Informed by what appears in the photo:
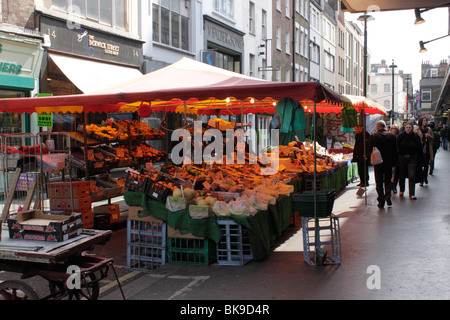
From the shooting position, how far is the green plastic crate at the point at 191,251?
6.88 meters

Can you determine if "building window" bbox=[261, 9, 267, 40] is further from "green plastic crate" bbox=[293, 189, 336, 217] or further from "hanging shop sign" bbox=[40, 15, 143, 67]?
"green plastic crate" bbox=[293, 189, 336, 217]

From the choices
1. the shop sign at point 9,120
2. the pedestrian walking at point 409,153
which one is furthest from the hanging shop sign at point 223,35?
the pedestrian walking at point 409,153

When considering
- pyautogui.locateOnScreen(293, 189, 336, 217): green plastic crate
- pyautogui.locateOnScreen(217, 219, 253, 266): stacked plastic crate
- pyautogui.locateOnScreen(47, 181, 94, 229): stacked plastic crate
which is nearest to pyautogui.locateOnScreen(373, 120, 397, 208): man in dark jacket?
pyautogui.locateOnScreen(293, 189, 336, 217): green plastic crate

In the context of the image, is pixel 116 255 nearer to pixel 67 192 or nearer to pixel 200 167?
pixel 67 192

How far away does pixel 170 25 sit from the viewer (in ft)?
65.3

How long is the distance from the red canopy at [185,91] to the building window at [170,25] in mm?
10383

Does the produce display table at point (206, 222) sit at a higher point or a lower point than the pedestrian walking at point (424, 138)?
lower

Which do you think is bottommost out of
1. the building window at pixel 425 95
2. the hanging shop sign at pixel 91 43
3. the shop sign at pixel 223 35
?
the hanging shop sign at pixel 91 43

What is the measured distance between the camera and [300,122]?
24.7 feet

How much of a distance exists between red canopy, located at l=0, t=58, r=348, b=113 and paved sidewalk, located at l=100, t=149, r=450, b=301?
2376mm

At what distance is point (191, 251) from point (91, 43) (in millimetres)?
10311

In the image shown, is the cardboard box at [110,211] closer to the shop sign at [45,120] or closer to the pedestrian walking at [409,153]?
the shop sign at [45,120]

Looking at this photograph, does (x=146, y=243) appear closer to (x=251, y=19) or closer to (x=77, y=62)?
(x=77, y=62)

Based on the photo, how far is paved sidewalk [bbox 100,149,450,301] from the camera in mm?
5543
